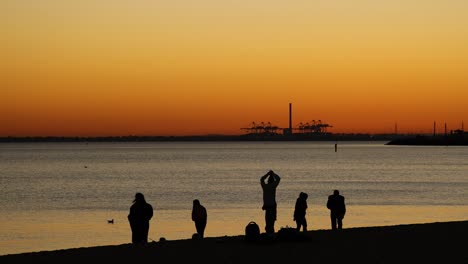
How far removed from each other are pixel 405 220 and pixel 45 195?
127 feet

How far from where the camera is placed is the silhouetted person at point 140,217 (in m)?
23.6

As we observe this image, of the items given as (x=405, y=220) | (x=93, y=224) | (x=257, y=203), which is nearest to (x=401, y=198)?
(x=257, y=203)

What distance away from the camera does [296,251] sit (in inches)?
837

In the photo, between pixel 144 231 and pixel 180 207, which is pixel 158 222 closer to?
pixel 180 207

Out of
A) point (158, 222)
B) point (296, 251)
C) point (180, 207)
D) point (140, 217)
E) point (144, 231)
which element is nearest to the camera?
point (296, 251)

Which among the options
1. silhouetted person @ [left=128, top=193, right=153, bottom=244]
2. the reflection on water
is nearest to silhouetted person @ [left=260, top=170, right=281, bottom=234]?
silhouetted person @ [left=128, top=193, right=153, bottom=244]

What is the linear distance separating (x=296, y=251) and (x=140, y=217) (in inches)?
178

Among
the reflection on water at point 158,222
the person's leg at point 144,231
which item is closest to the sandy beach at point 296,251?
the person's leg at point 144,231

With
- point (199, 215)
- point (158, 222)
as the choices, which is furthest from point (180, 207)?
point (199, 215)

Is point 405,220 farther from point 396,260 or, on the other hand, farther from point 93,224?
point 396,260

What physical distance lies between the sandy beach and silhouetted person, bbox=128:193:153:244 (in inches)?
30.2

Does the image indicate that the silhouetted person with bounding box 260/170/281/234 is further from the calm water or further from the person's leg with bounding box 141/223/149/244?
the calm water

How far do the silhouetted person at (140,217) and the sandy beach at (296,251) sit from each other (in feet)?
2.52

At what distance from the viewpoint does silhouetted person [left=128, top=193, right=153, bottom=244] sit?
23.6 meters
